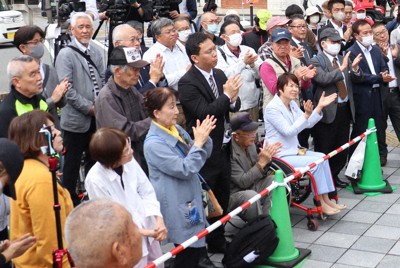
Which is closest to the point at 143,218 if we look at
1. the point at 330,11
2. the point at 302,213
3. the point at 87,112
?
the point at 87,112

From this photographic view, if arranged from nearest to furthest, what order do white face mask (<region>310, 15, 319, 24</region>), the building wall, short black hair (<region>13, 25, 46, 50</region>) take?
short black hair (<region>13, 25, 46, 50</region>), white face mask (<region>310, 15, 319, 24</region>), the building wall

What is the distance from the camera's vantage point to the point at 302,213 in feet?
26.6

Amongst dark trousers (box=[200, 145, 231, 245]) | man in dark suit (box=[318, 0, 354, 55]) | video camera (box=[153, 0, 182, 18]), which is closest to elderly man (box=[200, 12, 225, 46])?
video camera (box=[153, 0, 182, 18])

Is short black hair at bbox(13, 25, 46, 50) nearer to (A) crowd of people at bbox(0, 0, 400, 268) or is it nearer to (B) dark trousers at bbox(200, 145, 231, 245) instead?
(A) crowd of people at bbox(0, 0, 400, 268)

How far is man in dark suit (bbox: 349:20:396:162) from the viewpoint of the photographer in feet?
30.6

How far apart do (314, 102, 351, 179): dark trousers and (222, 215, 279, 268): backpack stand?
2.58 m

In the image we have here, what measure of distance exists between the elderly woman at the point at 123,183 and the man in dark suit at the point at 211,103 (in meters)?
1.42

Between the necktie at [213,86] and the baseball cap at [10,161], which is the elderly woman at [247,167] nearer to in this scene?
the necktie at [213,86]

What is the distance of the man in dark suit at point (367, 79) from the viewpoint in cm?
934

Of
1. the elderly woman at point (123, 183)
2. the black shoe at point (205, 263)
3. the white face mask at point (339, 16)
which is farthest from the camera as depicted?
the white face mask at point (339, 16)

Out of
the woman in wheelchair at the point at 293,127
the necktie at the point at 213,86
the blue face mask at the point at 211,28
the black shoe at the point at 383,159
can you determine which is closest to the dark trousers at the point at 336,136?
the woman in wheelchair at the point at 293,127

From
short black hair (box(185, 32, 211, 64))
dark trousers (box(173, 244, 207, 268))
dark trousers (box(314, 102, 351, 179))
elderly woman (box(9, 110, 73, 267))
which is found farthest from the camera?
dark trousers (box(314, 102, 351, 179))

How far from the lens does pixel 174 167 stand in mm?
5711

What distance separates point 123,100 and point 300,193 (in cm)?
258
